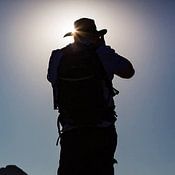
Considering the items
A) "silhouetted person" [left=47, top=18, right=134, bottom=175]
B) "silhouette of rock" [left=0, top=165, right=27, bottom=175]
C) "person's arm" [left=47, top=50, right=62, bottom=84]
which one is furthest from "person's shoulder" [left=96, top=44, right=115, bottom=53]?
"silhouette of rock" [left=0, top=165, right=27, bottom=175]

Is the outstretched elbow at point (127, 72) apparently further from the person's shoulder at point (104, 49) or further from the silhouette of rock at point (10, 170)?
the silhouette of rock at point (10, 170)

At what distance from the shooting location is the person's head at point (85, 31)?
5.83m

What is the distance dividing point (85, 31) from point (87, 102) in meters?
0.97

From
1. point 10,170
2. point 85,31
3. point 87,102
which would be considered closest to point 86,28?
point 85,31

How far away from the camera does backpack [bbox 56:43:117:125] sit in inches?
218

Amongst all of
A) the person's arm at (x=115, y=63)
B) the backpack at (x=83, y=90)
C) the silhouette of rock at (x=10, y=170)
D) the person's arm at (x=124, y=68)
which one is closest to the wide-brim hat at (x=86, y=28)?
the backpack at (x=83, y=90)

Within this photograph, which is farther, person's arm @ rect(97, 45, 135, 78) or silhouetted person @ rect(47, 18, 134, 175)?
person's arm @ rect(97, 45, 135, 78)

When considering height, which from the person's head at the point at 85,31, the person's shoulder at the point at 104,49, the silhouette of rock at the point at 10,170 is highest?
the silhouette of rock at the point at 10,170

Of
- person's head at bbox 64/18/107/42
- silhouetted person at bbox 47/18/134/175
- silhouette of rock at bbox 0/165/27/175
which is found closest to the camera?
silhouetted person at bbox 47/18/134/175

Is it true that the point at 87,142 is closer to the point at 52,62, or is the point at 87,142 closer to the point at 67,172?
the point at 67,172

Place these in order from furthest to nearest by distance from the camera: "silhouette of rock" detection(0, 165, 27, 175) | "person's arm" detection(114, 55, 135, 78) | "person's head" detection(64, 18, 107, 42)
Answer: "silhouette of rock" detection(0, 165, 27, 175)
"person's head" detection(64, 18, 107, 42)
"person's arm" detection(114, 55, 135, 78)

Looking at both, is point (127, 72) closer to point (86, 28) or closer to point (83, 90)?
point (83, 90)

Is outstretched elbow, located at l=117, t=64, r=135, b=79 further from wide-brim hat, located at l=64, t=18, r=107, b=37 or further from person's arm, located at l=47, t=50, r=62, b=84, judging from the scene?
person's arm, located at l=47, t=50, r=62, b=84

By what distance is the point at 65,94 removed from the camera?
5695 mm
